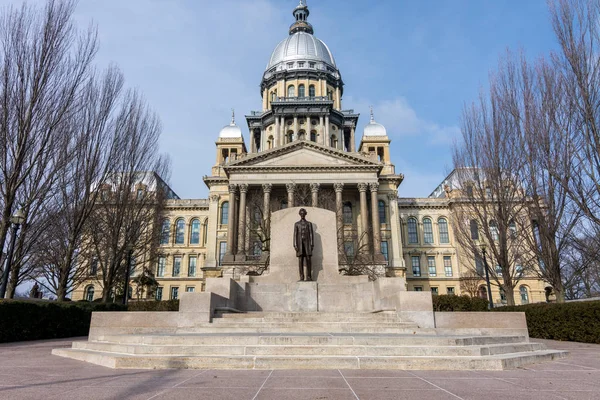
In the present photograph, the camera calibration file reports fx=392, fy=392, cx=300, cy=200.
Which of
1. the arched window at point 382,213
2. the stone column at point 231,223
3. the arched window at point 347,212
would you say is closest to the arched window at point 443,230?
the arched window at point 382,213

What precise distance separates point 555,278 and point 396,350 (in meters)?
14.5

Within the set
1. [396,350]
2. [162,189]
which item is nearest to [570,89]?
[396,350]

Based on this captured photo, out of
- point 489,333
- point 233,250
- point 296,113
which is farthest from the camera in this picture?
point 296,113

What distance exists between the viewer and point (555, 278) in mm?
17312

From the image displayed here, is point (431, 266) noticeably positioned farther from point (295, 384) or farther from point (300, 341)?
point (295, 384)

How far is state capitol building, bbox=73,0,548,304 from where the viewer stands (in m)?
42.3

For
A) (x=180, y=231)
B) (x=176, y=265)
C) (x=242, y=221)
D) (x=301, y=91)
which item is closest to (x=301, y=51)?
(x=301, y=91)

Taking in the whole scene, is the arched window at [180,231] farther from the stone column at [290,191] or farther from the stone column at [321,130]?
the stone column at [321,130]

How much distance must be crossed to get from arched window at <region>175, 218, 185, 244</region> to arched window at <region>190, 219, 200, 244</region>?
4.27 feet

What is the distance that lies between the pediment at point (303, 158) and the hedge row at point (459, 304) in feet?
59.4

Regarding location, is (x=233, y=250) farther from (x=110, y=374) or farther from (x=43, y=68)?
(x=110, y=374)

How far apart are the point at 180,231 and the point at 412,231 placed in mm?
33054

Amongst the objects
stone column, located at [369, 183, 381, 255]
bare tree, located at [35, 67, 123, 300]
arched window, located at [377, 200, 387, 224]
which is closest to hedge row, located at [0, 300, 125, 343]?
bare tree, located at [35, 67, 123, 300]

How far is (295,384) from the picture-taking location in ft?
15.8
